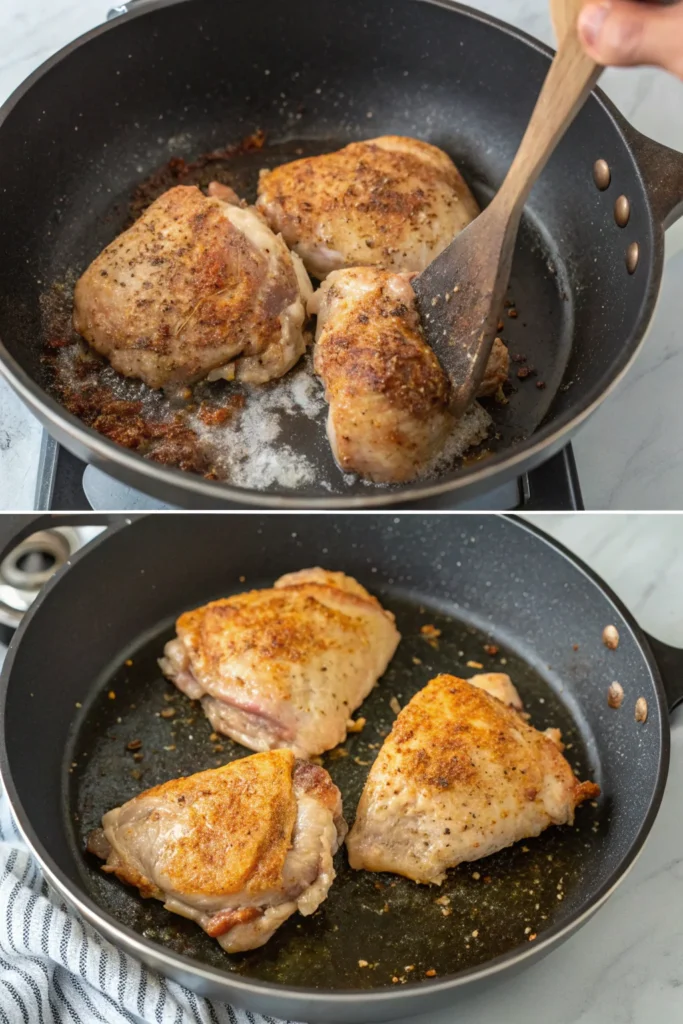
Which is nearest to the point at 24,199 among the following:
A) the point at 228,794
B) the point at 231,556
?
the point at 231,556

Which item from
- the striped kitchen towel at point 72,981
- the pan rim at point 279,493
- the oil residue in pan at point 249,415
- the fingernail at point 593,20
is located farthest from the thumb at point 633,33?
the striped kitchen towel at point 72,981

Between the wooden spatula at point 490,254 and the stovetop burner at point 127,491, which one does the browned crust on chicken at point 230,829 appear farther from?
the wooden spatula at point 490,254

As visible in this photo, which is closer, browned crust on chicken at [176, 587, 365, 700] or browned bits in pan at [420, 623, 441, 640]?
browned crust on chicken at [176, 587, 365, 700]

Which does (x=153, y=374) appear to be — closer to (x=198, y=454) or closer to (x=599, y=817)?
(x=198, y=454)

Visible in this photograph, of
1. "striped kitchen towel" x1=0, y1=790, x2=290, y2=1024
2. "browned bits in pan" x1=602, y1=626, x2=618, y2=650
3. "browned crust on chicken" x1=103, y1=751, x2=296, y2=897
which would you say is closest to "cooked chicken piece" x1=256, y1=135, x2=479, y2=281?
"browned bits in pan" x1=602, y1=626, x2=618, y2=650

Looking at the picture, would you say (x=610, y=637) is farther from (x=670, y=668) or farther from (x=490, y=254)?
(x=490, y=254)

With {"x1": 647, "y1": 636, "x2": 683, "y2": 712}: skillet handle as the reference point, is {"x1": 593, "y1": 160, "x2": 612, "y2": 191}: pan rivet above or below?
above

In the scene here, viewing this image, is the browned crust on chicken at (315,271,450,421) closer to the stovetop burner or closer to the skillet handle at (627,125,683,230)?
the stovetop burner
